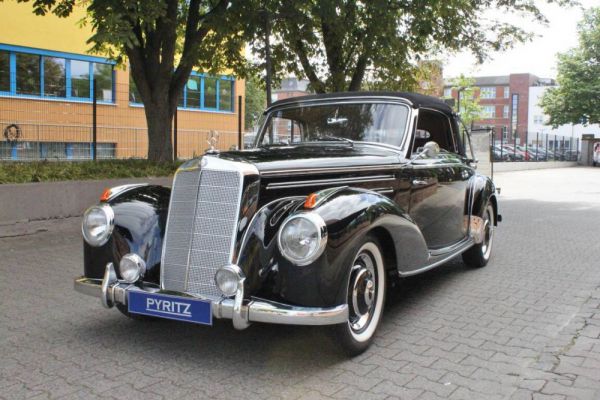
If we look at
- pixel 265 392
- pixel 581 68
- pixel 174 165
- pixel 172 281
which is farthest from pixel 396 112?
pixel 581 68

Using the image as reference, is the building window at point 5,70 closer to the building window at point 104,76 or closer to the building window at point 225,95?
the building window at point 104,76

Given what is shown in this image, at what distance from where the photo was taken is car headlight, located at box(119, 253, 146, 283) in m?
3.79

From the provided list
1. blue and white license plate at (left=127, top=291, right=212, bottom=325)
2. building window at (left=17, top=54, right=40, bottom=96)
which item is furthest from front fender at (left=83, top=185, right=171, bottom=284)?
building window at (left=17, top=54, right=40, bottom=96)

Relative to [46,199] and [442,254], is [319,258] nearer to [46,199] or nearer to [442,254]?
[442,254]

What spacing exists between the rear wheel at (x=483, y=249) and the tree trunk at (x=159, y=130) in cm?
682

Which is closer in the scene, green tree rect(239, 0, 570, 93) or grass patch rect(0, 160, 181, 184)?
grass patch rect(0, 160, 181, 184)

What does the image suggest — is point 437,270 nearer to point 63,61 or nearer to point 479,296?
point 479,296

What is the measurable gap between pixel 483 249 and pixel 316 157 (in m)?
3.38

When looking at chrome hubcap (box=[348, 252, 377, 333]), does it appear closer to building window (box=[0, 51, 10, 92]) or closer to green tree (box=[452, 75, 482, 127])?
building window (box=[0, 51, 10, 92])

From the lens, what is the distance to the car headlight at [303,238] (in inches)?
131

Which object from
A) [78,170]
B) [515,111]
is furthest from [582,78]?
[515,111]

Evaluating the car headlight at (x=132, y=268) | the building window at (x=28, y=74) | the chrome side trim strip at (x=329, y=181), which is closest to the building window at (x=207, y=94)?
the building window at (x=28, y=74)

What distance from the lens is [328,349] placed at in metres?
3.90

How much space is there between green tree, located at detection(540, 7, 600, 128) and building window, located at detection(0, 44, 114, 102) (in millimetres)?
37552
